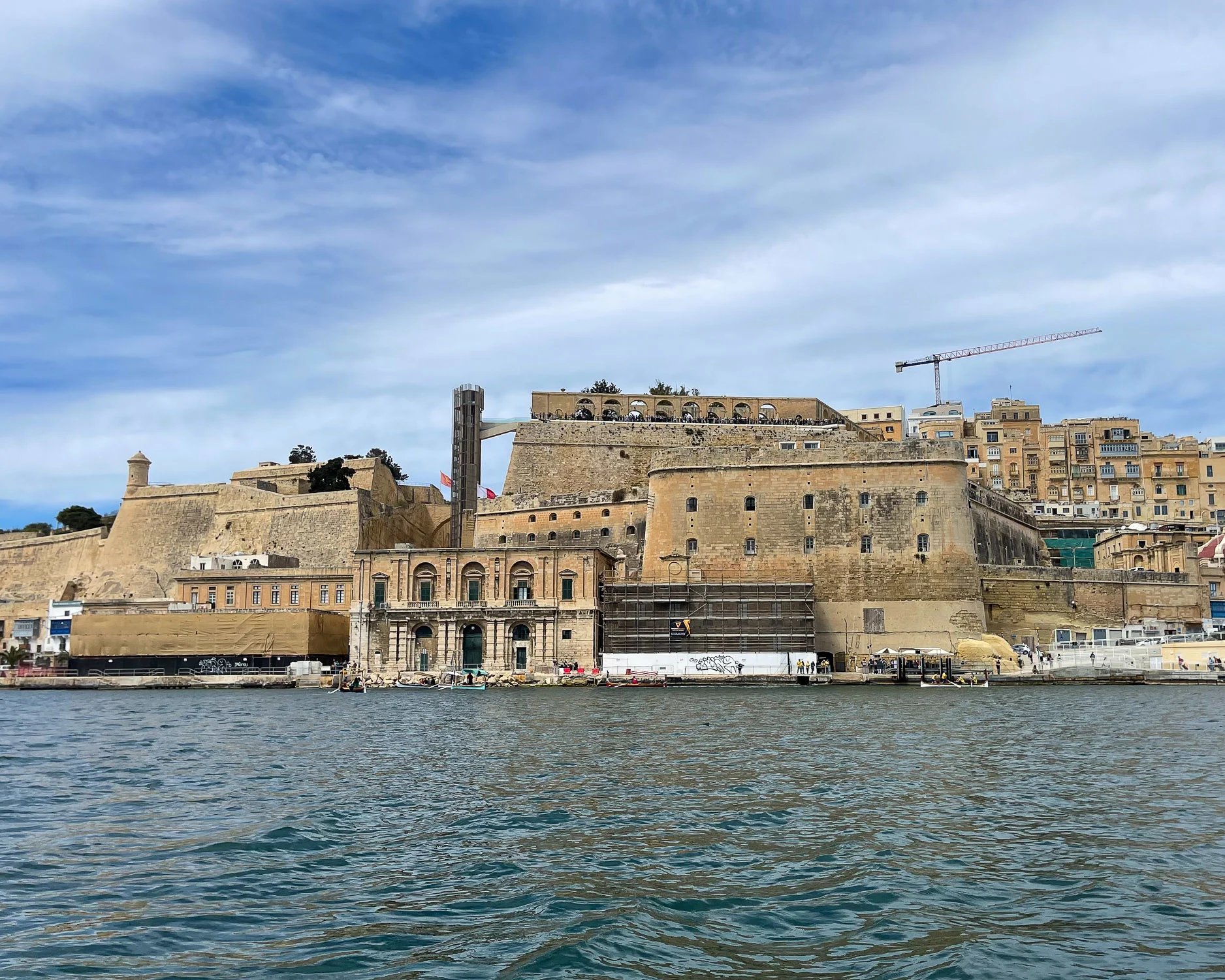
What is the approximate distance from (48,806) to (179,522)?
48.8m

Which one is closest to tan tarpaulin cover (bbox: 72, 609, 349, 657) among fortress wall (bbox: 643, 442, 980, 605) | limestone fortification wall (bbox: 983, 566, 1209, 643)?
fortress wall (bbox: 643, 442, 980, 605)

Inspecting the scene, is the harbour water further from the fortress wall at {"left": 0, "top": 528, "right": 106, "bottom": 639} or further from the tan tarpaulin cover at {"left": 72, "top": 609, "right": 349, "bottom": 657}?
the fortress wall at {"left": 0, "top": 528, "right": 106, "bottom": 639}

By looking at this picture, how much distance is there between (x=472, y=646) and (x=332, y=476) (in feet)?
64.5

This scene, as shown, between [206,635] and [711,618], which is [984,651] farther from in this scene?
[206,635]

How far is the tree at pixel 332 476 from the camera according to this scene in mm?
59250

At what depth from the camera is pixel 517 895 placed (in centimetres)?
862

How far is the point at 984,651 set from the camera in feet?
131

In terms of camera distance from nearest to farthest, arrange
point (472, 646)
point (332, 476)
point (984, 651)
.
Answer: point (984, 651) < point (472, 646) < point (332, 476)

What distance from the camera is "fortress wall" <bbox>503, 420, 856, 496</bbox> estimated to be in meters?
55.9

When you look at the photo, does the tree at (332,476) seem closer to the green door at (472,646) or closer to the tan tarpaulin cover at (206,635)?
the tan tarpaulin cover at (206,635)

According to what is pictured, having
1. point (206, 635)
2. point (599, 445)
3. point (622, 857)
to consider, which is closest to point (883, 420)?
point (599, 445)

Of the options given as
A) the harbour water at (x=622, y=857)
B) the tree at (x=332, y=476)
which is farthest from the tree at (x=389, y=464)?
the harbour water at (x=622, y=857)

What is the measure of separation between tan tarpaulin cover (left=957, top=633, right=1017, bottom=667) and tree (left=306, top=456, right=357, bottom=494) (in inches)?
1231

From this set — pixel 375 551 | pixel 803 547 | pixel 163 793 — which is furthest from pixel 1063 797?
pixel 375 551
